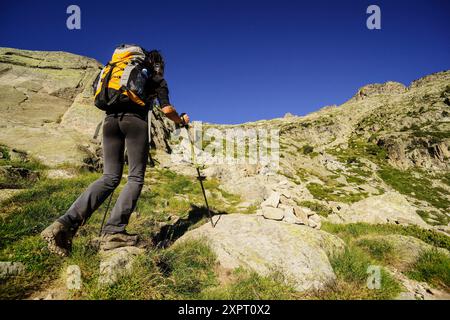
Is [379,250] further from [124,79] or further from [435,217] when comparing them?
[435,217]

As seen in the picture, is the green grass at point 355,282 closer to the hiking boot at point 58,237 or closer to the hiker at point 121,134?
the hiker at point 121,134

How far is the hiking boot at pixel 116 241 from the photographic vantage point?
12.4ft

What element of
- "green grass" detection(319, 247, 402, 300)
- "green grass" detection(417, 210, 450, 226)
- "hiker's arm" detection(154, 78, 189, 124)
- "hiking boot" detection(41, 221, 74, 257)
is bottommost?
"green grass" detection(417, 210, 450, 226)

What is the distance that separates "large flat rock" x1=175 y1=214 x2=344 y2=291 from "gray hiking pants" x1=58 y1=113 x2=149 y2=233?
6.01 feet

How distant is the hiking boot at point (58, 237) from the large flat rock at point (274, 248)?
2.25m

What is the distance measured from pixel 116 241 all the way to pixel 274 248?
2759 millimetres

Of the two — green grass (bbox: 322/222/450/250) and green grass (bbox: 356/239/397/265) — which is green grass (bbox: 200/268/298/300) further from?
green grass (bbox: 322/222/450/250)

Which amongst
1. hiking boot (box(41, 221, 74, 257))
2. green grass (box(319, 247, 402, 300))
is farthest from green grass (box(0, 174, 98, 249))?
green grass (box(319, 247, 402, 300))

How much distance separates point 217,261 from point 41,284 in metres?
2.52

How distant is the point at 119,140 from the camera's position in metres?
4.08

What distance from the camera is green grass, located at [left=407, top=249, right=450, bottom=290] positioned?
179 inches

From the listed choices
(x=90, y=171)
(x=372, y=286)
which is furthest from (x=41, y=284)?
(x=90, y=171)
